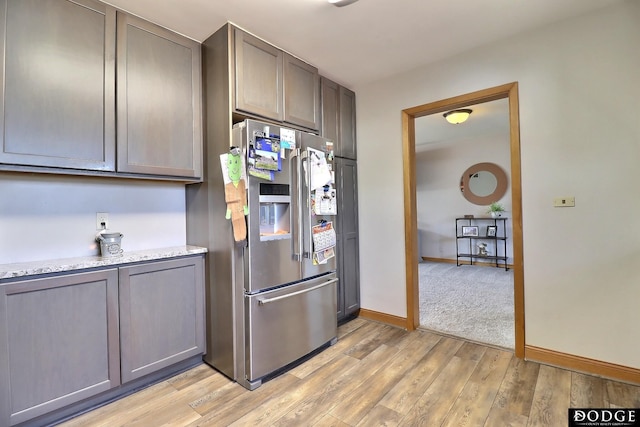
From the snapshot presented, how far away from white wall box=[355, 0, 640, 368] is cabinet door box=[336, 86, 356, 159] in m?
0.86

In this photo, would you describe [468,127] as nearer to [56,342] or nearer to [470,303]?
[470,303]

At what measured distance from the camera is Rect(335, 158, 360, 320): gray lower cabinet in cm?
A: 302

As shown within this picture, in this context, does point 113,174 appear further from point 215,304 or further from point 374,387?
point 374,387

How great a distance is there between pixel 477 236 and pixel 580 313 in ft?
13.4

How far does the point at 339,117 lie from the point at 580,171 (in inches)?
81.2

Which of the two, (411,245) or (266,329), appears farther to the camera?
(411,245)

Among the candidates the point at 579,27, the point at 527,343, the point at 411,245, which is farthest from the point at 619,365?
the point at 579,27

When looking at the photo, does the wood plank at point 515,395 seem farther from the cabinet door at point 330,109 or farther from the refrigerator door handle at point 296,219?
the cabinet door at point 330,109

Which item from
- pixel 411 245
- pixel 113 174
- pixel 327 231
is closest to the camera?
pixel 113 174

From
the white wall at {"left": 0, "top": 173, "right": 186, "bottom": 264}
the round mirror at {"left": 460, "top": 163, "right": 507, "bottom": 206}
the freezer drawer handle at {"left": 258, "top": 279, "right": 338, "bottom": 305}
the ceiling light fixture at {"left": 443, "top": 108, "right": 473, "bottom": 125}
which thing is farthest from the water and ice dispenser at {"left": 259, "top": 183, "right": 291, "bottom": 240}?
the round mirror at {"left": 460, "top": 163, "right": 507, "bottom": 206}

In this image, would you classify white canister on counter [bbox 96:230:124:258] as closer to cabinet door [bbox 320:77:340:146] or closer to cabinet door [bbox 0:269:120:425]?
cabinet door [bbox 0:269:120:425]

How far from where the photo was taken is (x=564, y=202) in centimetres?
218

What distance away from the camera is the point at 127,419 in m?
1.68

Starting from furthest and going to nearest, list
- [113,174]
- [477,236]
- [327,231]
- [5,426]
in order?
1. [477,236]
2. [327,231]
3. [113,174]
4. [5,426]
